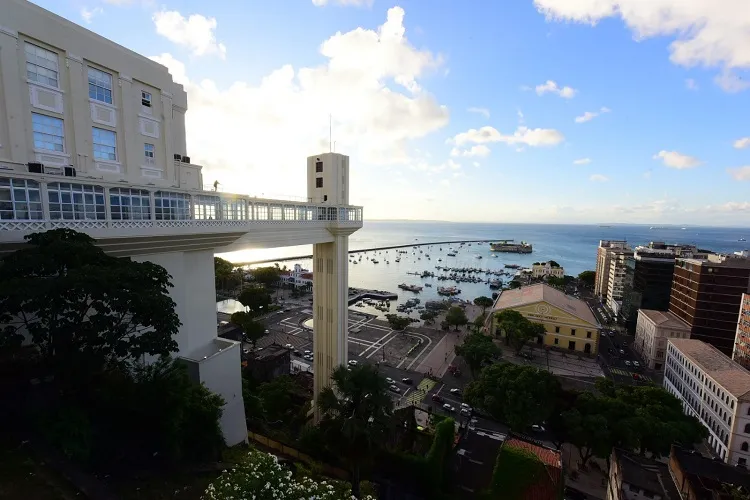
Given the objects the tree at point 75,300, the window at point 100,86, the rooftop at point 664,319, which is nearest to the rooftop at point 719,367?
the rooftop at point 664,319

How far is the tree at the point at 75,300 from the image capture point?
866cm

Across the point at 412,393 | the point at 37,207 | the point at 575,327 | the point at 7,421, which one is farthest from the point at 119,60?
the point at 575,327

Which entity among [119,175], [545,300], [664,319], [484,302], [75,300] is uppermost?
[119,175]

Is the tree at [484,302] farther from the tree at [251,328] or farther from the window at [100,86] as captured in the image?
the window at [100,86]

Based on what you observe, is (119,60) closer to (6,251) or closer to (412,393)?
(6,251)

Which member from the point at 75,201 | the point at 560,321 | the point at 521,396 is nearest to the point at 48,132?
the point at 75,201

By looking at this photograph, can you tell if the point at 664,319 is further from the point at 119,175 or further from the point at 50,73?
the point at 50,73

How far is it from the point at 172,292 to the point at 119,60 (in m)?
10.9

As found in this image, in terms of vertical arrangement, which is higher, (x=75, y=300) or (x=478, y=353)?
(x=75, y=300)

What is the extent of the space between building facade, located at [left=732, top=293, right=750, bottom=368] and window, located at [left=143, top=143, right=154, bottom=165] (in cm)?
5685

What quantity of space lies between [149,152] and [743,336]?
Result: 57.8 metres

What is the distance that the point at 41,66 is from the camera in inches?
524

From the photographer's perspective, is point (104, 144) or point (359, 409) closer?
point (359, 409)

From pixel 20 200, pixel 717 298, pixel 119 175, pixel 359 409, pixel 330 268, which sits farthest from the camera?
pixel 717 298
